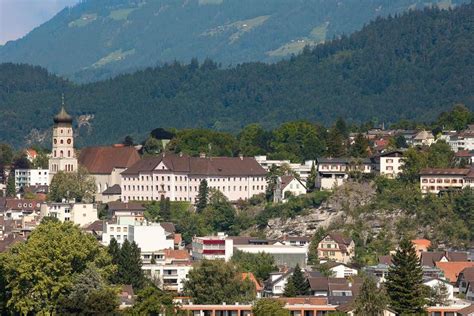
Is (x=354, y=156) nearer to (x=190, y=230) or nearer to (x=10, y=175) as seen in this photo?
(x=190, y=230)

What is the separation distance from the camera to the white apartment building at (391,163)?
108m

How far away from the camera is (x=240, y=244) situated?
96812mm

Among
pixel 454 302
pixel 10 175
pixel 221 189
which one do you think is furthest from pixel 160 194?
pixel 454 302

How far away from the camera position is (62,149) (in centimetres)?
12644

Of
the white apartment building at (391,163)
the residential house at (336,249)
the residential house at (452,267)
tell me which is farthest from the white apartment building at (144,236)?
the white apartment building at (391,163)

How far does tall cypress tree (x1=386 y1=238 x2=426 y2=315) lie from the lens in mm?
75562

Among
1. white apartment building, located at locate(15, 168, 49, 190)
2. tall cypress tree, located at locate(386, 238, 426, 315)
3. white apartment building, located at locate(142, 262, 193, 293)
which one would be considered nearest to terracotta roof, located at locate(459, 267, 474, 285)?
tall cypress tree, located at locate(386, 238, 426, 315)

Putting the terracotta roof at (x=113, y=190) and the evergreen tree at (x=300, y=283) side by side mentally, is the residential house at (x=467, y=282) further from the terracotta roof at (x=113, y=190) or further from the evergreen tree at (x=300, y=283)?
the terracotta roof at (x=113, y=190)

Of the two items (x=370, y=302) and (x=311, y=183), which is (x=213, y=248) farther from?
(x=370, y=302)

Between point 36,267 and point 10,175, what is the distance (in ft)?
182

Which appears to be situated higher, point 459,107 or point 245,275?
point 459,107

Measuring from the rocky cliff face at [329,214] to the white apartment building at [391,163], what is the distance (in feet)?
7.39

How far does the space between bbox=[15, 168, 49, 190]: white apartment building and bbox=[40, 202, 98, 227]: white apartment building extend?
19228 mm

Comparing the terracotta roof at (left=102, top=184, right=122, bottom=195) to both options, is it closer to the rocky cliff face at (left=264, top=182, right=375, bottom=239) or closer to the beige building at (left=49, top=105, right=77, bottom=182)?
the beige building at (left=49, top=105, right=77, bottom=182)
